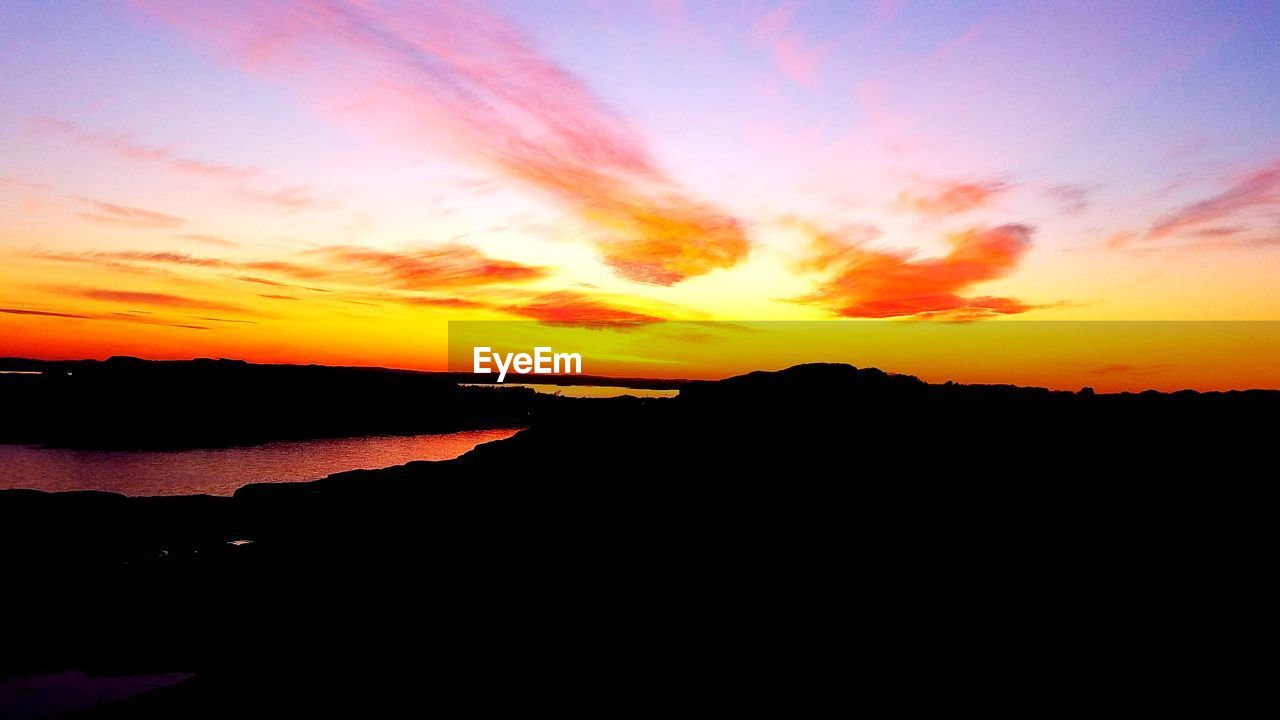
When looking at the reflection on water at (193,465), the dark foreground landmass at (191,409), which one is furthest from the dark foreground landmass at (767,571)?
the dark foreground landmass at (191,409)

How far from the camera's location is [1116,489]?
13805 mm

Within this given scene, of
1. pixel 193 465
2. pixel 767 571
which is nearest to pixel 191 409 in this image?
pixel 193 465

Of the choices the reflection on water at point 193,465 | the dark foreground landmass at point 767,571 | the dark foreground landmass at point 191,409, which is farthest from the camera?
the dark foreground landmass at point 191,409

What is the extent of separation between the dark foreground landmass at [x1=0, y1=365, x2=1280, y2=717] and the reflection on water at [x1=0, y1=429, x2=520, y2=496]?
5171 centimetres

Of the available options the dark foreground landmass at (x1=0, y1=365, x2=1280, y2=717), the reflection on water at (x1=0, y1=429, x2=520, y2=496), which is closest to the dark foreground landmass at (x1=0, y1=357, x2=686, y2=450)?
the reflection on water at (x1=0, y1=429, x2=520, y2=496)

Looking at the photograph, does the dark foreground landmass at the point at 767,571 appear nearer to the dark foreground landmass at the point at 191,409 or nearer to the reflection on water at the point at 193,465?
the reflection on water at the point at 193,465

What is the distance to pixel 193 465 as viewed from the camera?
9306cm

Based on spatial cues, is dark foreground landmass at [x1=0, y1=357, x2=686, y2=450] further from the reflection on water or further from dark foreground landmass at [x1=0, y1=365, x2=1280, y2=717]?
dark foreground landmass at [x1=0, y1=365, x2=1280, y2=717]

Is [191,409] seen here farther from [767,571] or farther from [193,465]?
[767,571]

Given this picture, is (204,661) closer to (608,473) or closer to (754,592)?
(608,473)

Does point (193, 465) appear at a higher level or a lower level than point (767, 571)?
lower

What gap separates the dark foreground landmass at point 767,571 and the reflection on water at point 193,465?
51708mm

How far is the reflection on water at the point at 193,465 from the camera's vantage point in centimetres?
7338

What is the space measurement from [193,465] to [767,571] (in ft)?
334
